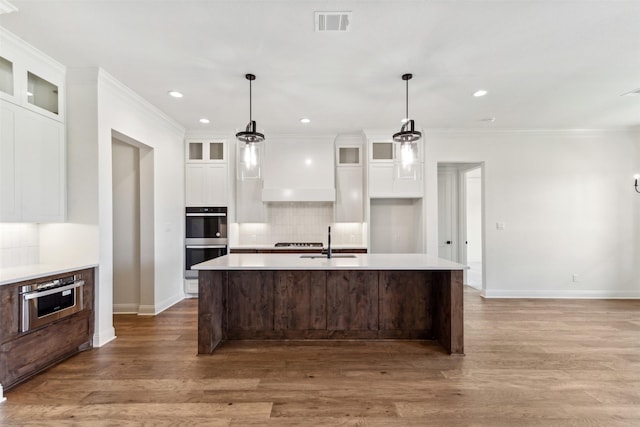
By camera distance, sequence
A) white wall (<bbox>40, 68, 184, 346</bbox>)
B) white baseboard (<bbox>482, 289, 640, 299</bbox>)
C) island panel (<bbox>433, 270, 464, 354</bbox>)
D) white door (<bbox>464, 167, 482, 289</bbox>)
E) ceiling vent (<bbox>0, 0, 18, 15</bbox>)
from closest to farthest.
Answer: ceiling vent (<bbox>0, 0, 18, 15</bbox>)
island panel (<bbox>433, 270, 464, 354</bbox>)
white wall (<bbox>40, 68, 184, 346</bbox>)
white baseboard (<bbox>482, 289, 640, 299</bbox>)
white door (<bbox>464, 167, 482, 289</bbox>)

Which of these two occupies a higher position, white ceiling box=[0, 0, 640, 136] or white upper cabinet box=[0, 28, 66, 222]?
white ceiling box=[0, 0, 640, 136]

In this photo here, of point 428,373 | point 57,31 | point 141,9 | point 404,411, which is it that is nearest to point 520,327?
point 428,373

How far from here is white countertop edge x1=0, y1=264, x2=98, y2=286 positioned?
236cm

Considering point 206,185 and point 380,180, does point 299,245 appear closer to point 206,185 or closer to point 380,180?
point 380,180

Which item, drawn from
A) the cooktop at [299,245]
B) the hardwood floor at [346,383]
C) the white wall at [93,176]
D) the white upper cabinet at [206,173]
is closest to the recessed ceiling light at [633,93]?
the hardwood floor at [346,383]

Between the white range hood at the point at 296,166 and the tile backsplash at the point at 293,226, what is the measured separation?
0.42m

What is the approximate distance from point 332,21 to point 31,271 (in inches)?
126

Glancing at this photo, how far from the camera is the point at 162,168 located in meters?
4.53

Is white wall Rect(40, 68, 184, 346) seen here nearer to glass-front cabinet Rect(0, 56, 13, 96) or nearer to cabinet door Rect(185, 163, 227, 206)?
glass-front cabinet Rect(0, 56, 13, 96)

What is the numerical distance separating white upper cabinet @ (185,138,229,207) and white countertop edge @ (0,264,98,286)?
2.28 meters

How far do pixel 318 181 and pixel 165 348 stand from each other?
323 cm

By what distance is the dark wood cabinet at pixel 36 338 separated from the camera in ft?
7.60

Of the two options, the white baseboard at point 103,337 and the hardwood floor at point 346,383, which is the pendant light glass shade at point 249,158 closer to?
the hardwood floor at point 346,383

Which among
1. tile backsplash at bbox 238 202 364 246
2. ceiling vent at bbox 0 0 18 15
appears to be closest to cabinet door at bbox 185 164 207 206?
tile backsplash at bbox 238 202 364 246
